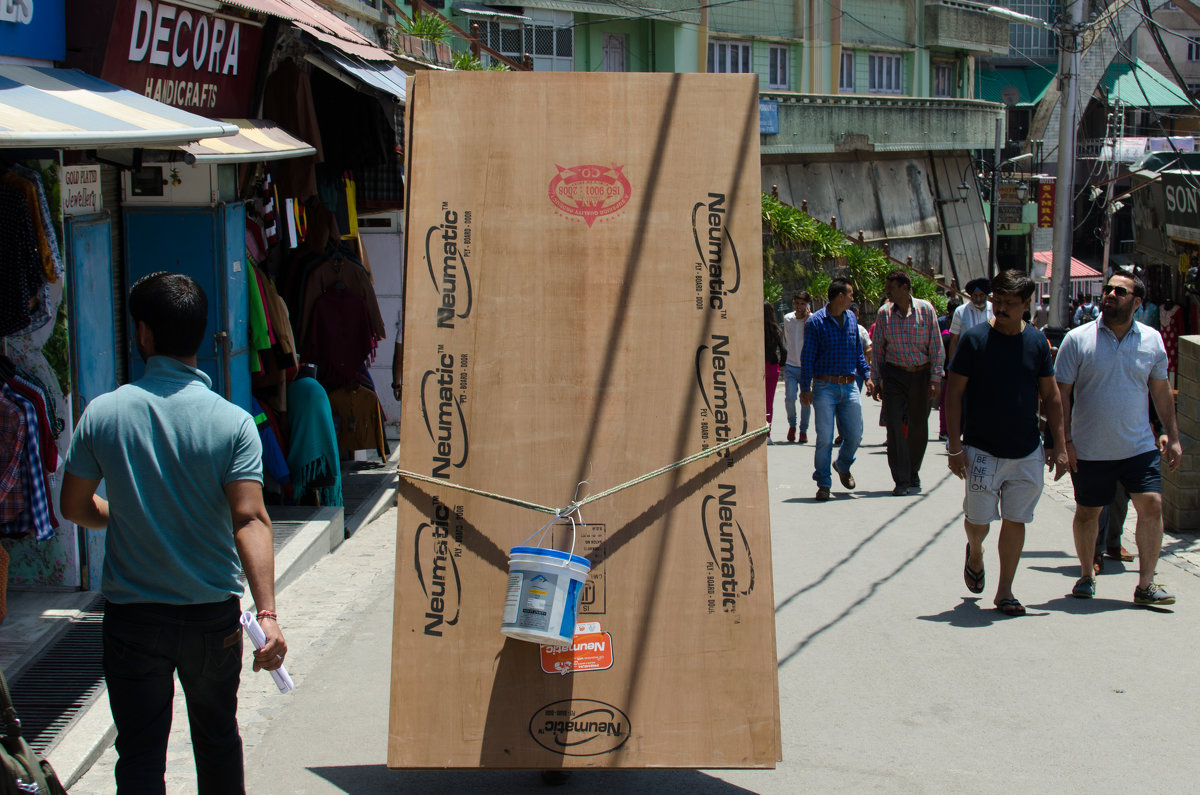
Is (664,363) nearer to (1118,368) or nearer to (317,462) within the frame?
(1118,368)

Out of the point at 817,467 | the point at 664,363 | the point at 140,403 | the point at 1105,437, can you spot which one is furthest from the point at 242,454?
the point at 817,467

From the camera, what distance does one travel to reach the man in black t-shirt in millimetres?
6402

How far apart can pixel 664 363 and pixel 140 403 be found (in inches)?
64.5

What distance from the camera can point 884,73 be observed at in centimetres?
4072

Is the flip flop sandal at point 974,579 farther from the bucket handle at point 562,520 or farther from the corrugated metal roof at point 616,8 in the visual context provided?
the corrugated metal roof at point 616,8

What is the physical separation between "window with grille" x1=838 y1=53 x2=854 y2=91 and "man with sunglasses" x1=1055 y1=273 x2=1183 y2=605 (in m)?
33.9

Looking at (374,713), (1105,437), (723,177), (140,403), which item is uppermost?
(723,177)

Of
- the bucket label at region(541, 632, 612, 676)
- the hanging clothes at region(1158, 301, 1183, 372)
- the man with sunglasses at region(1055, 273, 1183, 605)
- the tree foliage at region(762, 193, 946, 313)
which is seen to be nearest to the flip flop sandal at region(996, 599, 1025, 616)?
the man with sunglasses at region(1055, 273, 1183, 605)

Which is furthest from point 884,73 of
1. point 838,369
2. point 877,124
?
point 838,369

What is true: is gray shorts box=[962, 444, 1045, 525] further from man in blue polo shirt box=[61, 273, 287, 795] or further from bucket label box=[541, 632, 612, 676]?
man in blue polo shirt box=[61, 273, 287, 795]

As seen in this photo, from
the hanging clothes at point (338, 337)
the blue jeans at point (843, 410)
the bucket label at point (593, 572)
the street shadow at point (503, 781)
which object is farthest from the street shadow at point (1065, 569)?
the hanging clothes at point (338, 337)

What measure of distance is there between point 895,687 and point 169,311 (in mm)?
3502

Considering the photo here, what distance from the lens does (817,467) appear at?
989 centimetres

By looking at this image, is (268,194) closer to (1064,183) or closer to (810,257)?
(1064,183)
